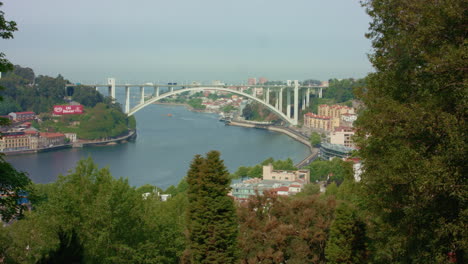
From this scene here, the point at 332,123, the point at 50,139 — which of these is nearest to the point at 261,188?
the point at 50,139

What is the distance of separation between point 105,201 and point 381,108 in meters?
1.31

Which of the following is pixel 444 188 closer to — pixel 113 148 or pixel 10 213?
pixel 10 213

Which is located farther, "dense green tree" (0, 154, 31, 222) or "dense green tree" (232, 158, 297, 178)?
"dense green tree" (232, 158, 297, 178)

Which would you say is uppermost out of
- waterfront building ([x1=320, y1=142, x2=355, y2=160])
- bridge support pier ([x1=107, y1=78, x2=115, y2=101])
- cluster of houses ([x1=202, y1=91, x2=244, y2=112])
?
bridge support pier ([x1=107, y1=78, x2=115, y2=101])

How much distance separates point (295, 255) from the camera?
11.6 ft

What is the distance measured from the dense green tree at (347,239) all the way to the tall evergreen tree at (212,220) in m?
0.51

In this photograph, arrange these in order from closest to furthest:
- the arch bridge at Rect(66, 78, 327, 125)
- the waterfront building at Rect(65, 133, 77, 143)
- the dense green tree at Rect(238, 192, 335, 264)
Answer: the dense green tree at Rect(238, 192, 335, 264), the waterfront building at Rect(65, 133, 77, 143), the arch bridge at Rect(66, 78, 327, 125)

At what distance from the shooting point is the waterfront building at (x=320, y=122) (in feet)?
60.7

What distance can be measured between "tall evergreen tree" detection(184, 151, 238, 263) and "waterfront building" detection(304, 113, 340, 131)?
51.4 ft

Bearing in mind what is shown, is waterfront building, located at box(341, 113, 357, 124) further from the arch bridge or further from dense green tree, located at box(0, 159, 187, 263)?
dense green tree, located at box(0, 159, 187, 263)

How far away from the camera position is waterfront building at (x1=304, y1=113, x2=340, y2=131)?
729 inches

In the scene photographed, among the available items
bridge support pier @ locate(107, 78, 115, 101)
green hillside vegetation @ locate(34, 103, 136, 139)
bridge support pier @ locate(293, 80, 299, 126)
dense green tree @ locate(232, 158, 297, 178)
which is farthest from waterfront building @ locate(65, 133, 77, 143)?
bridge support pier @ locate(293, 80, 299, 126)

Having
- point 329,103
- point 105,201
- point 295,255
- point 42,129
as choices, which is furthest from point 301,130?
point 105,201

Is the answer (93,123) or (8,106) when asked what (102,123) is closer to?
(93,123)
